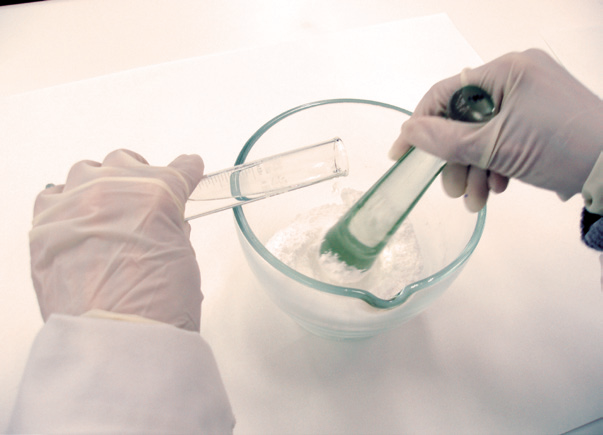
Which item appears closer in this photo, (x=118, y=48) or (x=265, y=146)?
(x=265, y=146)

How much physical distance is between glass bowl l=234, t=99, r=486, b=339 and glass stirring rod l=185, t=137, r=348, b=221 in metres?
0.04

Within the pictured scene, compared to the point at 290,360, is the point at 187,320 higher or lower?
higher

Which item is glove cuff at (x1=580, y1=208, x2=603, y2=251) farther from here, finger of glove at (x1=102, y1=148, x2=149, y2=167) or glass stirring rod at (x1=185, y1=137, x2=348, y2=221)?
finger of glove at (x1=102, y1=148, x2=149, y2=167)

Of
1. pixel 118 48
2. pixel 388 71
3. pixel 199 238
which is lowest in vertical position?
pixel 199 238

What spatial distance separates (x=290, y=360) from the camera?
0.66 metres

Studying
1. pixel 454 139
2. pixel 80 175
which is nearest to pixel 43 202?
pixel 80 175

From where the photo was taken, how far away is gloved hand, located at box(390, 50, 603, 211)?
0.51 metres

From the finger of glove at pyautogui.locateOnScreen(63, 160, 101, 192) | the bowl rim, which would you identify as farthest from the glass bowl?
the finger of glove at pyautogui.locateOnScreen(63, 160, 101, 192)

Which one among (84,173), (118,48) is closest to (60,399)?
(84,173)

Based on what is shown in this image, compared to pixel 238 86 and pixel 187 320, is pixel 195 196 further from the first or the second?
pixel 238 86

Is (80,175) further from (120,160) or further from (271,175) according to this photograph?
(271,175)

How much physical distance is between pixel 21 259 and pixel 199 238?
1.06 ft

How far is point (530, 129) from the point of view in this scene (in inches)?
20.4

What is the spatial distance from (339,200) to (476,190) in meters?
0.29
